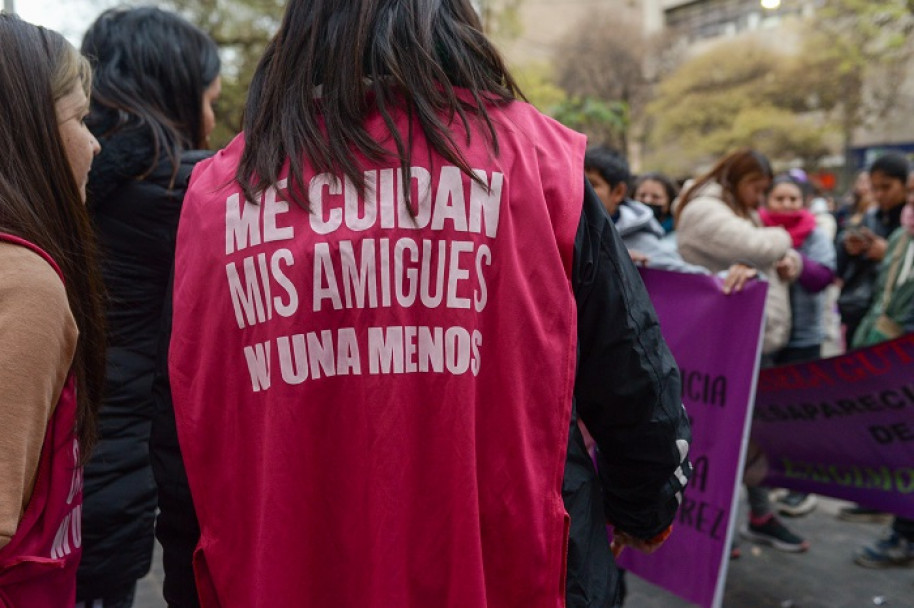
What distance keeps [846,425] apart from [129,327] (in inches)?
106

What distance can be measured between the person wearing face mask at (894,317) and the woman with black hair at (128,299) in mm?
3556

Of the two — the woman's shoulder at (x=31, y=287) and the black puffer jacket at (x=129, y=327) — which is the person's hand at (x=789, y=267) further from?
the woman's shoulder at (x=31, y=287)

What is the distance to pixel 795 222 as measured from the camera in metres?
5.12

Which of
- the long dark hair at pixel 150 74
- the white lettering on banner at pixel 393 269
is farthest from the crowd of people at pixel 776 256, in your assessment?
the white lettering on banner at pixel 393 269

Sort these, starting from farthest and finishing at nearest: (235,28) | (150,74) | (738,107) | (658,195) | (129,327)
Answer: (738,107) → (235,28) → (658,195) → (150,74) → (129,327)

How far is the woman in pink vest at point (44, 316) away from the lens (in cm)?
125

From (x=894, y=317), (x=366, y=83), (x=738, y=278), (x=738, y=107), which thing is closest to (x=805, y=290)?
(x=894, y=317)

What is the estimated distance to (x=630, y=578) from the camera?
4.38 meters

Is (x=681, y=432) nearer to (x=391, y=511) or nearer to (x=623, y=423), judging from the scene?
(x=623, y=423)

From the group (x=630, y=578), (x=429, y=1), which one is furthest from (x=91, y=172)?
(x=630, y=578)

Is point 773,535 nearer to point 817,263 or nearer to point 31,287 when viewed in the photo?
point 817,263

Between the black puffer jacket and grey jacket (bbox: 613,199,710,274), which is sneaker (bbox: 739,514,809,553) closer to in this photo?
grey jacket (bbox: 613,199,710,274)

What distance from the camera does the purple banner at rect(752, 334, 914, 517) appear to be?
327 cm

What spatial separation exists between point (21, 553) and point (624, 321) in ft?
3.29
